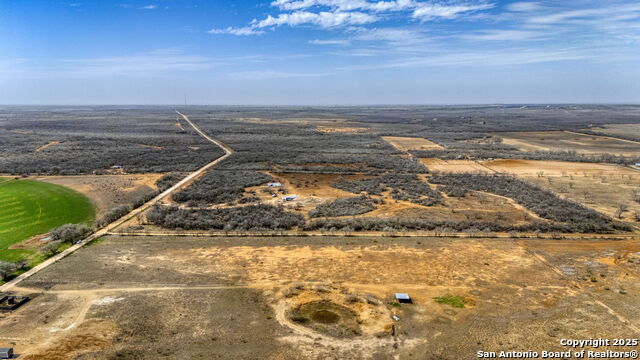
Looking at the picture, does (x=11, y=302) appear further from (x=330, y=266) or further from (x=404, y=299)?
(x=404, y=299)

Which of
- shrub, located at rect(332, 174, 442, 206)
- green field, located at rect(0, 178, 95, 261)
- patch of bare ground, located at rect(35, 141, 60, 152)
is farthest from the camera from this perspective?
patch of bare ground, located at rect(35, 141, 60, 152)

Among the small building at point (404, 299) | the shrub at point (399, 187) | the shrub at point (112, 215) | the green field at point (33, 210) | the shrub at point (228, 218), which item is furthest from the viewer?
the shrub at point (399, 187)

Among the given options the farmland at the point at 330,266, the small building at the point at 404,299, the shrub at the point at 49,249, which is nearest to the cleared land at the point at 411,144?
the farmland at the point at 330,266

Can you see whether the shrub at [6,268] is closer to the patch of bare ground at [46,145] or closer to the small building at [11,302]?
the small building at [11,302]

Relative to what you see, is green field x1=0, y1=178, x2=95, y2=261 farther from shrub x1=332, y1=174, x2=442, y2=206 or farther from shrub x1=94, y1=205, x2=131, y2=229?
shrub x1=332, y1=174, x2=442, y2=206

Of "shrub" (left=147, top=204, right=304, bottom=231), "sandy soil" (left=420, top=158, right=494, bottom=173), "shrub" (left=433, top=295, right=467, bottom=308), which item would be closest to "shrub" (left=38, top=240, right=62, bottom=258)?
"shrub" (left=147, top=204, right=304, bottom=231)

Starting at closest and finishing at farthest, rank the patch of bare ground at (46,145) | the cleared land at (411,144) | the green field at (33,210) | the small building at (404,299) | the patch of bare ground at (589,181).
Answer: the small building at (404,299), the green field at (33,210), the patch of bare ground at (589,181), the patch of bare ground at (46,145), the cleared land at (411,144)
